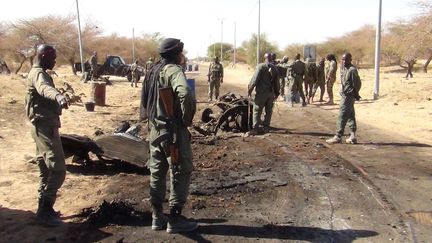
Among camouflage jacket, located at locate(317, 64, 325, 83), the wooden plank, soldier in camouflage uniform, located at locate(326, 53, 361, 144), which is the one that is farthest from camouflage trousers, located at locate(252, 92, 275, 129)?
camouflage jacket, located at locate(317, 64, 325, 83)

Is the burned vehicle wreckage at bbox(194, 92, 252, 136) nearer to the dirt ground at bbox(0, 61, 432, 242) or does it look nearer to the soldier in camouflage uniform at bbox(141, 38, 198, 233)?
the dirt ground at bbox(0, 61, 432, 242)

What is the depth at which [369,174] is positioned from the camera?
6.91m

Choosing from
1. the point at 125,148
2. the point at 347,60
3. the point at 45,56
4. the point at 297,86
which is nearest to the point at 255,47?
the point at 297,86

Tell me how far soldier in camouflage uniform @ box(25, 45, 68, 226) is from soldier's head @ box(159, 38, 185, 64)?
1.28 m

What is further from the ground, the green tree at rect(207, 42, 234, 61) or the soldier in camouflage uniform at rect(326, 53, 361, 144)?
the green tree at rect(207, 42, 234, 61)

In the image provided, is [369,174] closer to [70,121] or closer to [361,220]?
[361,220]

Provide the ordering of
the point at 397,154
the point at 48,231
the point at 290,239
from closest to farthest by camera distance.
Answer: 1. the point at 290,239
2. the point at 48,231
3. the point at 397,154

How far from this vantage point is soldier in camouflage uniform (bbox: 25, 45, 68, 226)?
16.3 ft

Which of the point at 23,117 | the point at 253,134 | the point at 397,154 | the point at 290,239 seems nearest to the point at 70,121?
the point at 23,117

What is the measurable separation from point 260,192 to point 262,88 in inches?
186

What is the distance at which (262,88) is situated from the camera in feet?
33.9

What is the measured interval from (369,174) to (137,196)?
3414 mm

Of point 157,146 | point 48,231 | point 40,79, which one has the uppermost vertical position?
point 40,79

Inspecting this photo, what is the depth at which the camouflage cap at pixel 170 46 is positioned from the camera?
4594 mm
